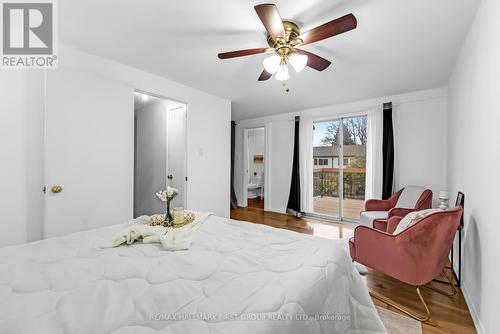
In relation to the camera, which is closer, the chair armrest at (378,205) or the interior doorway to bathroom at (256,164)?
the chair armrest at (378,205)

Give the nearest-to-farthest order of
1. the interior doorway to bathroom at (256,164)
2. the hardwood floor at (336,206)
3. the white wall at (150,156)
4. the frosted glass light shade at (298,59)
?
the frosted glass light shade at (298,59) < the white wall at (150,156) < the hardwood floor at (336,206) < the interior doorway to bathroom at (256,164)

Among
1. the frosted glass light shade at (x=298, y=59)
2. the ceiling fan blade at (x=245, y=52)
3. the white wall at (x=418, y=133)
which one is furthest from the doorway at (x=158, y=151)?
the white wall at (x=418, y=133)

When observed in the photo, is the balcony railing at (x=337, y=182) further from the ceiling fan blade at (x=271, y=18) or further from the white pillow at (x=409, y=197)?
the ceiling fan blade at (x=271, y=18)

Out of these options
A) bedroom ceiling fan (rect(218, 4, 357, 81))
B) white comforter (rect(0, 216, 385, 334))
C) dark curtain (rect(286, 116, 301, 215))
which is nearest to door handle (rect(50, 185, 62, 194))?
white comforter (rect(0, 216, 385, 334))

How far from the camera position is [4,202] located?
195 cm

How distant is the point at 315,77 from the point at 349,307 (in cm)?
274

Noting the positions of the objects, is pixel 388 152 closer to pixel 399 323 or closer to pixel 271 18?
pixel 399 323

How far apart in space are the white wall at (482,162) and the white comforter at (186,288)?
85cm

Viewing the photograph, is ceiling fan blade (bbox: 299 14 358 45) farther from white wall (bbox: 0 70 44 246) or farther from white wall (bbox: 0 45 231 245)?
white wall (bbox: 0 70 44 246)

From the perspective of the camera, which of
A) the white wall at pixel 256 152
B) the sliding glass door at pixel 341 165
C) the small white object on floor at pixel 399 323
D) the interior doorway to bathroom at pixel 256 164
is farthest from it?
the white wall at pixel 256 152

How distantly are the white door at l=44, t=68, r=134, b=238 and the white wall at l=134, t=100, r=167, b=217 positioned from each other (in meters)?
1.34

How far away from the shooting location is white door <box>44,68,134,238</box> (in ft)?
6.91

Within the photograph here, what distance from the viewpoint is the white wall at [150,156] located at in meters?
4.04

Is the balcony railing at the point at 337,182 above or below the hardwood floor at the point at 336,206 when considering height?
above
